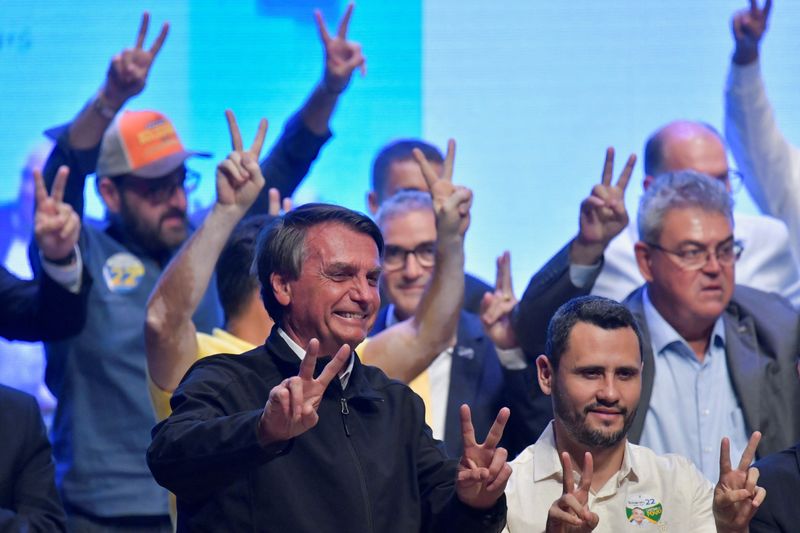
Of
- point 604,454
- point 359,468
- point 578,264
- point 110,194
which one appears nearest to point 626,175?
point 578,264

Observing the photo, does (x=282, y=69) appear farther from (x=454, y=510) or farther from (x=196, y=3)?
(x=454, y=510)

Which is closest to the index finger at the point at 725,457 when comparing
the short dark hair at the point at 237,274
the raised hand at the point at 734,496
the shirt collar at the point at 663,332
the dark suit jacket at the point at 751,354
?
the raised hand at the point at 734,496

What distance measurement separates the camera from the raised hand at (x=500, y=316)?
351 centimetres

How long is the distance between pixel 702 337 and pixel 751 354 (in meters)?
0.15

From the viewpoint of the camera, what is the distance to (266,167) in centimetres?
402

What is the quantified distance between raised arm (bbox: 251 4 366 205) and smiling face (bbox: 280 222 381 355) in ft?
4.78

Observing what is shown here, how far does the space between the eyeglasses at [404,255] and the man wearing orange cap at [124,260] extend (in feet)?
1.51

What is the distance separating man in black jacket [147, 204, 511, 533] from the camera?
2.19 meters

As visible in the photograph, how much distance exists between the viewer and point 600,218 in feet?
11.0

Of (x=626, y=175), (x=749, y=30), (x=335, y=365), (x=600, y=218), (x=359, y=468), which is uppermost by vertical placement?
(x=749, y=30)

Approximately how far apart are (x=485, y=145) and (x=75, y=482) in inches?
69.7

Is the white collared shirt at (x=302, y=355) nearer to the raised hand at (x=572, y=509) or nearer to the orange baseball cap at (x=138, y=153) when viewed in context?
the raised hand at (x=572, y=509)

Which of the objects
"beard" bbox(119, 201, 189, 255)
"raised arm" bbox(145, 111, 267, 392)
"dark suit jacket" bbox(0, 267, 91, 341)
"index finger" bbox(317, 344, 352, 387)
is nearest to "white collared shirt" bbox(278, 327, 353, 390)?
"index finger" bbox(317, 344, 352, 387)

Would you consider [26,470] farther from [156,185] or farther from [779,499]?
[779,499]
